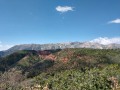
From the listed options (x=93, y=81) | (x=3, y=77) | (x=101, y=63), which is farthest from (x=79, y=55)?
(x=93, y=81)

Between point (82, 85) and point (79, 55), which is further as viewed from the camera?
point (79, 55)

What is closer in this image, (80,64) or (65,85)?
(65,85)

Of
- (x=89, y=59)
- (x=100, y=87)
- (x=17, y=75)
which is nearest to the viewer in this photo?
(x=100, y=87)

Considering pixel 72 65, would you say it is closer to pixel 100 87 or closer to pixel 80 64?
pixel 80 64

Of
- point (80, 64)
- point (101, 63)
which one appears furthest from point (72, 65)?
point (101, 63)

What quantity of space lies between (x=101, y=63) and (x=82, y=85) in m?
93.6

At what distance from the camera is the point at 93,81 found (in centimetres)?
8056

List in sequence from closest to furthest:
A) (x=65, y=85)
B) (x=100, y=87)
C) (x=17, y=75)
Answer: (x=100, y=87), (x=65, y=85), (x=17, y=75)

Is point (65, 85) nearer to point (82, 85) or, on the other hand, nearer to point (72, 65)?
point (82, 85)

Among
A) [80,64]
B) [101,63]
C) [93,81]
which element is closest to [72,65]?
[80,64]

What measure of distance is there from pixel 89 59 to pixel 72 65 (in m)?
Answer: 15.3

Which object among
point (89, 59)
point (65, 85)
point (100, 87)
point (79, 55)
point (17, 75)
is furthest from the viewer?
point (79, 55)

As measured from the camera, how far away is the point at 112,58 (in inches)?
7254

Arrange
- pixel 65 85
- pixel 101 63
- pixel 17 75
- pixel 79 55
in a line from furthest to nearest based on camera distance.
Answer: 1. pixel 79 55
2. pixel 101 63
3. pixel 17 75
4. pixel 65 85
